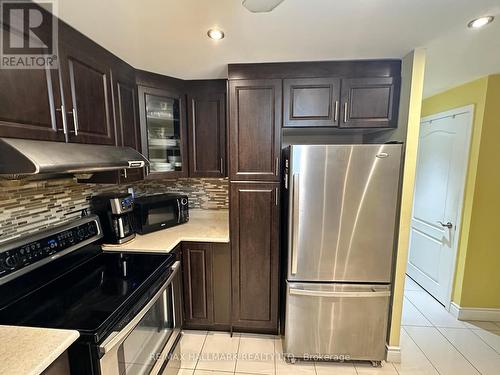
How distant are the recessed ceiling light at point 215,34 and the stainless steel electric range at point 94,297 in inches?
56.4

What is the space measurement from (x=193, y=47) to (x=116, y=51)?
0.51 metres

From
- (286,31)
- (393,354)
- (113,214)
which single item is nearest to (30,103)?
(113,214)

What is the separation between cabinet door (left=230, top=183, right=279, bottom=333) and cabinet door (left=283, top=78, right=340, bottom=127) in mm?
552

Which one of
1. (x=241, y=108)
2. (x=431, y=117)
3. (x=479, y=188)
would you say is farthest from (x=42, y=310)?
(x=431, y=117)

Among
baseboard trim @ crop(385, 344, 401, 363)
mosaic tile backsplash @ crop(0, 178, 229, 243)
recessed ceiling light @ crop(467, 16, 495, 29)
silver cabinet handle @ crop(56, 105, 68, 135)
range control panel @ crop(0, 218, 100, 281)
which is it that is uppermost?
recessed ceiling light @ crop(467, 16, 495, 29)

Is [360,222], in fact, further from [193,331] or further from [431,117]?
[431,117]

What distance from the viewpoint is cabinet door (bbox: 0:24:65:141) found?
95 centimetres

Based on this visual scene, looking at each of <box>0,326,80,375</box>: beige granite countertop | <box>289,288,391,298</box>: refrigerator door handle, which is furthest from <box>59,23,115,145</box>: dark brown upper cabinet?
<box>289,288,391,298</box>: refrigerator door handle

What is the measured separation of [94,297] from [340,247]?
5.05 ft

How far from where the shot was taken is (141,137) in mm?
1932

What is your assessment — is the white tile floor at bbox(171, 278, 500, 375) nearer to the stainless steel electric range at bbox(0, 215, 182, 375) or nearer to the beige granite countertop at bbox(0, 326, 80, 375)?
the stainless steel electric range at bbox(0, 215, 182, 375)

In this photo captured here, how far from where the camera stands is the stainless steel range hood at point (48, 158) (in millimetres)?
889
